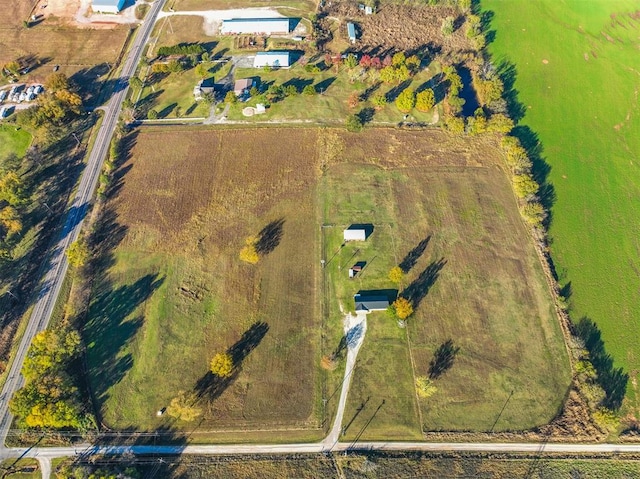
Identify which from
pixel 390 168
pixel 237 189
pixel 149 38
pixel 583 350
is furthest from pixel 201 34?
pixel 583 350

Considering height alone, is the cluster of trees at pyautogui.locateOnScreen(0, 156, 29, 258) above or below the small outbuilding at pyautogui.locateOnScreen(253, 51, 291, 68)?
below

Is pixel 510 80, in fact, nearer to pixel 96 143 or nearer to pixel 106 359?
pixel 96 143

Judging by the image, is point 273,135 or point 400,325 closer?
point 400,325

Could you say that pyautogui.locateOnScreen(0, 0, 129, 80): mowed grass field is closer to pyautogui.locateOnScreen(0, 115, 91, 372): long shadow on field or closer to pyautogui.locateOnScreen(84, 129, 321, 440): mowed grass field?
pyautogui.locateOnScreen(0, 115, 91, 372): long shadow on field

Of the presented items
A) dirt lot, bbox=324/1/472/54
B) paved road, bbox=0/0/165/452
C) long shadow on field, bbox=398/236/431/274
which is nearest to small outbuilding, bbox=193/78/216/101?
paved road, bbox=0/0/165/452

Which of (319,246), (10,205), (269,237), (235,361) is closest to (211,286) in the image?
(269,237)
